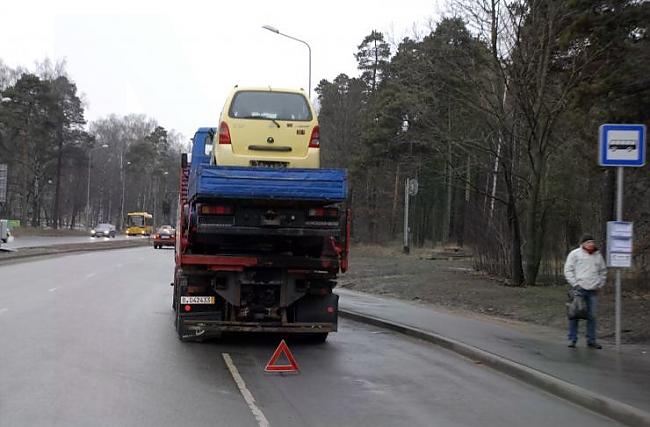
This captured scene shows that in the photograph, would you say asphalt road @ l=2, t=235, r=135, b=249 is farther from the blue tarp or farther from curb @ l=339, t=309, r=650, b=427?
curb @ l=339, t=309, r=650, b=427

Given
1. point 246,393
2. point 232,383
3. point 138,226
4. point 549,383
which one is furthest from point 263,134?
point 138,226

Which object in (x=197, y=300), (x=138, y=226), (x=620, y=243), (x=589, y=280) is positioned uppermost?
(x=620, y=243)

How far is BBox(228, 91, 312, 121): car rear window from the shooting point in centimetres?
1080

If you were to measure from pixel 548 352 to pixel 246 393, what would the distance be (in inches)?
191

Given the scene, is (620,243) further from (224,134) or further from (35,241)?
(35,241)

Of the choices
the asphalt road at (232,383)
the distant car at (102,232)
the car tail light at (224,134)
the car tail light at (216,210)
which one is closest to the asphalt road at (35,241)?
the distant car at (102,232)

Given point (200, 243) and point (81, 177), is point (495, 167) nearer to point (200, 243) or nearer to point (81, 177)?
point (200, 243)

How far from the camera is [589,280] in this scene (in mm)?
10500

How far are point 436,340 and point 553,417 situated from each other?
4634mm

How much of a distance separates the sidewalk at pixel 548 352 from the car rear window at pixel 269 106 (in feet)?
14.8

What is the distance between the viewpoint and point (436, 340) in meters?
11.6

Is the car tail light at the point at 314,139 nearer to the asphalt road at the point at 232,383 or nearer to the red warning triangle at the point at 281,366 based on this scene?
the asphalt road at the point at 232,383

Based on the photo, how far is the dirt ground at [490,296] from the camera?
1288 cm

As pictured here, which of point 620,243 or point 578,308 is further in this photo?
point 578,308
